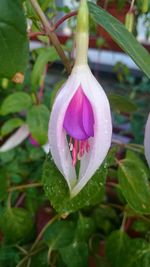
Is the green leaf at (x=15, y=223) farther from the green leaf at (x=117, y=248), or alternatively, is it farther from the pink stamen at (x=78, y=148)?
the pink stamen at (x=78, y=148)

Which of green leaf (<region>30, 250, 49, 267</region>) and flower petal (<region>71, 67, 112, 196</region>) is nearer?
flower petal (<region>71, 67, 112, 196</region>)

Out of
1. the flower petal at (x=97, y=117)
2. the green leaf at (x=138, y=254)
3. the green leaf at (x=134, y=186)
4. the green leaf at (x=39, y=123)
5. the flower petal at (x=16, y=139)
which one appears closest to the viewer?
the flower petal at (x=97, y=117)

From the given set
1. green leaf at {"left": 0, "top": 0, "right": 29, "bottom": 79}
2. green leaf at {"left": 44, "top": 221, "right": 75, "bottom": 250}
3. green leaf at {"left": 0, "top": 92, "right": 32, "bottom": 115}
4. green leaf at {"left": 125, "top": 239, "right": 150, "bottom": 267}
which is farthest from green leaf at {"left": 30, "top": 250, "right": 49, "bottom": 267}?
green leaf at {"left": 0, "top": 0, "right": 29, "bottom": 79}

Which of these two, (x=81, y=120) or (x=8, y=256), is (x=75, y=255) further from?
(x=81, y=120)

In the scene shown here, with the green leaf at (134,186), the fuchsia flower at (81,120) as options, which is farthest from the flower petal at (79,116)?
the green leaf at (134,186)

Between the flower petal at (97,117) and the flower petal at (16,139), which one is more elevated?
the flower petal at (97,117)

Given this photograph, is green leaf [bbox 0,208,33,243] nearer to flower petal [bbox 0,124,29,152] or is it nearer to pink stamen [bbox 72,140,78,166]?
flower petal [bbox 0,124,29,152]
